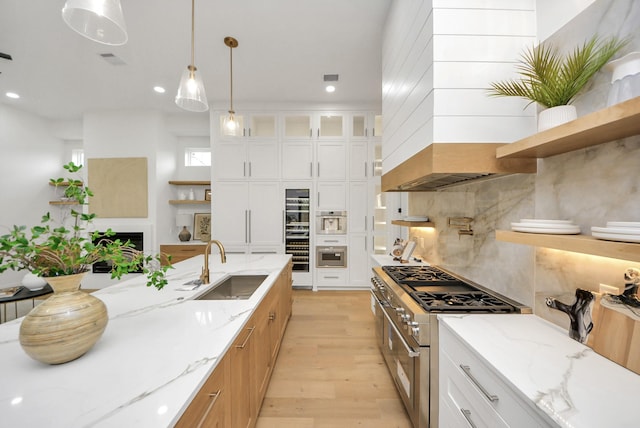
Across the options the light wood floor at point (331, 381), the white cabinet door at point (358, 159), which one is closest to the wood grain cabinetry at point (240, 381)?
the light wood floor at point (331, 381)

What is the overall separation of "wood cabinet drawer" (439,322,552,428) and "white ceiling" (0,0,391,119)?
8.79 ft

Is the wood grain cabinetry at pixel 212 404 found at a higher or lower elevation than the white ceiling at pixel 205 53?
lower

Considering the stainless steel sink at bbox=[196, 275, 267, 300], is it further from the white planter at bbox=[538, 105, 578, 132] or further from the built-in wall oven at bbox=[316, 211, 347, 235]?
the built-in wall oven at bbox=[316, 211, 347, 235]

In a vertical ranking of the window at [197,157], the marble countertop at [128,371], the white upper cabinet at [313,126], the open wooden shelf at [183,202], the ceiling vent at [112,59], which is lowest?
the marble countertop at [128,371]

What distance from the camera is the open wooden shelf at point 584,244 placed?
2.35 ft

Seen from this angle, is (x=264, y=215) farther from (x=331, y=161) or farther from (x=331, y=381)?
(x=331, y=381)

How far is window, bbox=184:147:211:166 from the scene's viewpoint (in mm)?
4957

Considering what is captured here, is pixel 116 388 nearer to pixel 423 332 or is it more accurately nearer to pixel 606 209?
pixel 423 332

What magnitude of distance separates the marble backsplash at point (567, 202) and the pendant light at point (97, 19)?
6.84 ft

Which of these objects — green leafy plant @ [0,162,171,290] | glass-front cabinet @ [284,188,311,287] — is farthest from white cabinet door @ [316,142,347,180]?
green leafy plant @ [0,162,171,290]

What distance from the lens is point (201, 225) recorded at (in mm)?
4723

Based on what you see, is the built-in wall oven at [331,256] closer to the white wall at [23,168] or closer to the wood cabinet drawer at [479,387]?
the wood cabinet drawer at [479,387]

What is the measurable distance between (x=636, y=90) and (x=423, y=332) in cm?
122

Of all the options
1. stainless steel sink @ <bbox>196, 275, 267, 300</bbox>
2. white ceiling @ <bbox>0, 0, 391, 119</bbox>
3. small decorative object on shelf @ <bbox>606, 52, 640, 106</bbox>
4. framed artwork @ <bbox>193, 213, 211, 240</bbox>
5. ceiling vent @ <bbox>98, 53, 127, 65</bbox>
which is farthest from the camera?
framed artwork @ <bbox>193, 213, 211, 240</bbox>
